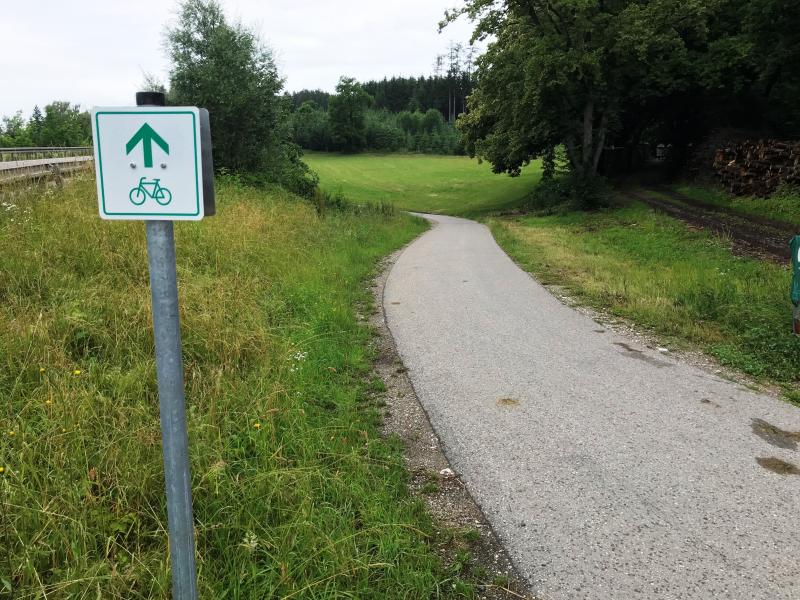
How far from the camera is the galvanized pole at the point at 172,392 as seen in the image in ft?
5.96

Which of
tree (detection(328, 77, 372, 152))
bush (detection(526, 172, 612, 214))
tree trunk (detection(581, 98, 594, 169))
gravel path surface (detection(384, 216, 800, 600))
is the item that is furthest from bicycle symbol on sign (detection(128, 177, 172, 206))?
tree (detection(328, 77, 372, 152))

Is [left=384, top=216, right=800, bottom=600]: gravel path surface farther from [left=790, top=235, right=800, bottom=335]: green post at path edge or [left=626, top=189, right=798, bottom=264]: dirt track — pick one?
[left=626, top=189, right=798, bottom=264]: dirt track

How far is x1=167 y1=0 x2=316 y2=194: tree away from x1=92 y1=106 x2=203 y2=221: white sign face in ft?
65.6

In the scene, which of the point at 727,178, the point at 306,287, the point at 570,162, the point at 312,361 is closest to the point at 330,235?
the point at 306,287

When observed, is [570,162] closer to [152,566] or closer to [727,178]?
[727,178]

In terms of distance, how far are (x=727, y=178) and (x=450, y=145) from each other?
72.7 m

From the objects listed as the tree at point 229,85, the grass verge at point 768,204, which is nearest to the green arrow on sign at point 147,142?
the grass verge at point 768,204

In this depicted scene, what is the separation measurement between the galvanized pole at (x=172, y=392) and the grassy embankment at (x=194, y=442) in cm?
57

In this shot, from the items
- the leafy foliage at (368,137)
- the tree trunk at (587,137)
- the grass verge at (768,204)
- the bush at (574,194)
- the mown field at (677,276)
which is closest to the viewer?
the mown field at (677,276)

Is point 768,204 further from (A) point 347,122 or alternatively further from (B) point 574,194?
(A) point 347,122

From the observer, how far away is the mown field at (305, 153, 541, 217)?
42344 mm

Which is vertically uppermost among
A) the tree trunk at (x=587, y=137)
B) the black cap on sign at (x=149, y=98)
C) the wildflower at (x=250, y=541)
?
the tree trunk at (x=587, y=137)

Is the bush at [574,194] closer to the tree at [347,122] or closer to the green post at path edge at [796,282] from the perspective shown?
the green post at path edge at [796,282]

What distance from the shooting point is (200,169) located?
5.77 feet
